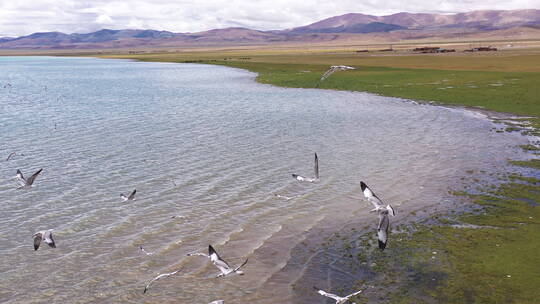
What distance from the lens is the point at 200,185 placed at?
74.9 feet

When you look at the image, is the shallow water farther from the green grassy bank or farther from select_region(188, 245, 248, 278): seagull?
the green grassy bank

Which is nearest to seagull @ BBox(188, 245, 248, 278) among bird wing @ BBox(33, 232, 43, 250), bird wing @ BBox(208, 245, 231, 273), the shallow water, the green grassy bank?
bird wing @ BBox(208, 245, 231, 273)

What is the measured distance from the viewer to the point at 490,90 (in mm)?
57250

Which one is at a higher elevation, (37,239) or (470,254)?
(37,239)

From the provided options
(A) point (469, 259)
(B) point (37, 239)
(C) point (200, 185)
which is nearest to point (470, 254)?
(A) point (469, 259)

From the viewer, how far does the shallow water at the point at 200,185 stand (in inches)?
557

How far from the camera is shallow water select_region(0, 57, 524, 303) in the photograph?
46.4 feet

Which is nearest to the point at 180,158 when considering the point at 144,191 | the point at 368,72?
the point at 144,191

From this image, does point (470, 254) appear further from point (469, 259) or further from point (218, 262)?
point (218, 262)

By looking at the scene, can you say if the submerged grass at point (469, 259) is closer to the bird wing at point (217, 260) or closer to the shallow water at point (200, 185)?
the shallow water at point (200, 185)

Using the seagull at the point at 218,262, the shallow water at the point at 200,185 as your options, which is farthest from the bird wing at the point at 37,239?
the seagull at the point at 218,262

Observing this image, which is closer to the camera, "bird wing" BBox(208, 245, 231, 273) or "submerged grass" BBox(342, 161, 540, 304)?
"bird wing" BBox(208, 245, 231, 273)

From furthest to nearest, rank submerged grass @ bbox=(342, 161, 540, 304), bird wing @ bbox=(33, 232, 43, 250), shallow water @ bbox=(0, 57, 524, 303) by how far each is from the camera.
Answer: shallow water @ bbox=(0, 57, 524, 303)
bird wing @ bbox=(33, 232, 43, 250)
submerged grass @ bbox=(342, 161, 540, 304)

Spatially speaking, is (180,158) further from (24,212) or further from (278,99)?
(278,99)
